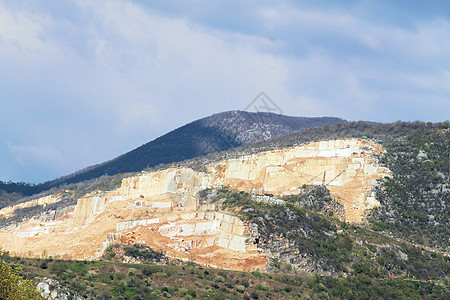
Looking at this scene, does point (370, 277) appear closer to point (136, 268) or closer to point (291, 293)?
point (291, 293)

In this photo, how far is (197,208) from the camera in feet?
235

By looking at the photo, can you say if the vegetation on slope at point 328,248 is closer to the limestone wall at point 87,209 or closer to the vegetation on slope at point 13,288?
the limestone wall at point 87,209

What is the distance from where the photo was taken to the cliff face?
59.1 m

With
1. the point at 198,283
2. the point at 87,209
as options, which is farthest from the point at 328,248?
the point at 87,209

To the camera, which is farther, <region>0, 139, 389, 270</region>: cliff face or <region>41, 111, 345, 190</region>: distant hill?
<region>41, 111, 345, 190</region>: distant hill

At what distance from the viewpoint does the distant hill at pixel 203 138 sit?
134 metres

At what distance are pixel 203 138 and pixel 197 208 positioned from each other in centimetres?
7189

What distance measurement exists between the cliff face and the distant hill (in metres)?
43.0

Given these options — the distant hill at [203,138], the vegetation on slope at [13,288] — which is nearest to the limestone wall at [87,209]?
the distant hill at [203,138]

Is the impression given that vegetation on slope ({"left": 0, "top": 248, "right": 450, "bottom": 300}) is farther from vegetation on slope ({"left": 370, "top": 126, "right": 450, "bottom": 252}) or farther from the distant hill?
the distant hill

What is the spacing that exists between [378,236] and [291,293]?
16945mm

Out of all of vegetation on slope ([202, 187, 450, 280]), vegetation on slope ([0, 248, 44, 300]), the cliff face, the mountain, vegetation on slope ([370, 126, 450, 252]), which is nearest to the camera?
vegetation on slope ([0, 248, 44, 300])

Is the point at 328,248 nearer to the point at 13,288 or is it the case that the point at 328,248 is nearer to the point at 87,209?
the point at 13,288

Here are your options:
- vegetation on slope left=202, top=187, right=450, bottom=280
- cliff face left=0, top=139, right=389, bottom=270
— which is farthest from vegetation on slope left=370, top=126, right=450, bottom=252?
vegetation on slope left=202, top=187, right=450, bottom=280
